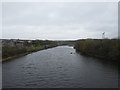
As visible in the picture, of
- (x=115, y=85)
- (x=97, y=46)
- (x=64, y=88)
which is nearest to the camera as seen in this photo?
(x=64, y=88)

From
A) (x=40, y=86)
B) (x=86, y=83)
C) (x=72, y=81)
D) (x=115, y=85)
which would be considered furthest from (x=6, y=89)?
(x=115, y=85)

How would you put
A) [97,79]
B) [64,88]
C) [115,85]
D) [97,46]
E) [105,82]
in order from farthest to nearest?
[97,46] < [97,79] < [105,82] < [115,85] < [64,88]

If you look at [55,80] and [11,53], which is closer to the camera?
[55,80]

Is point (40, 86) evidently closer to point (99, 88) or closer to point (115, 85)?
point (99, 88)

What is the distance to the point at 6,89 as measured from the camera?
28.3 feet

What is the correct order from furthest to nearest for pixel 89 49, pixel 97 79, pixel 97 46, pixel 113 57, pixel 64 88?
pixel 89 49 < pixel 97 46 < pixel 113 57 < pixel 97 79 < pixel 64 88

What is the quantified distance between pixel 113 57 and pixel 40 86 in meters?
13.5

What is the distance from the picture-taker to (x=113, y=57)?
727 inches

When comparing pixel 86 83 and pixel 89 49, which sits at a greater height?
pixel 89 49

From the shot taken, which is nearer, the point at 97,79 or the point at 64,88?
the point at 64,88

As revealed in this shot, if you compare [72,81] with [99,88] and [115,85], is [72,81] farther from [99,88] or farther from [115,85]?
[115,85]

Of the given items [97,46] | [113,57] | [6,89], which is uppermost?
[97,46]

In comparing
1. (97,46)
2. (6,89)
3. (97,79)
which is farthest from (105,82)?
(97,46)

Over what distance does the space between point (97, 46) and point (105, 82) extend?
15.8 meters
